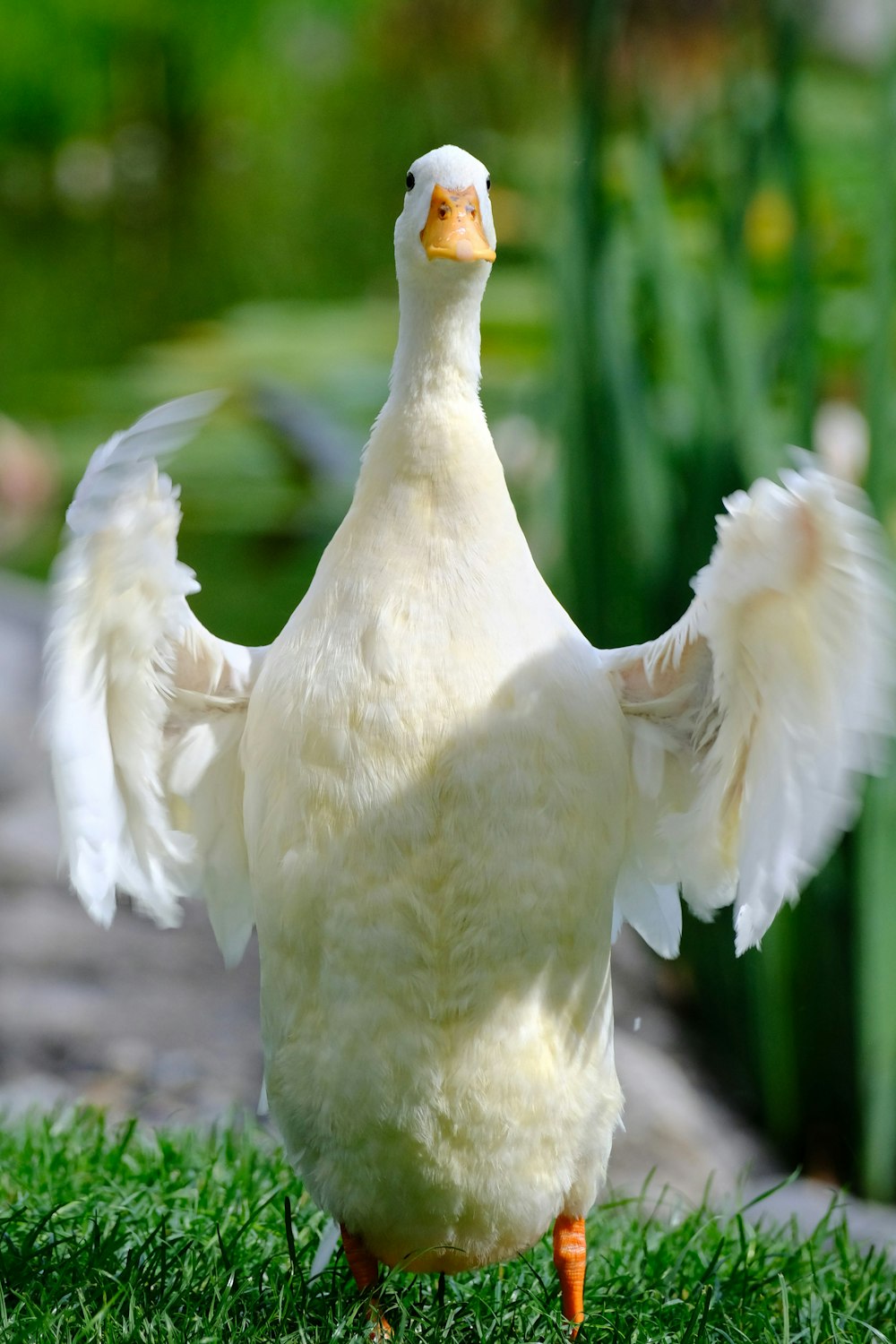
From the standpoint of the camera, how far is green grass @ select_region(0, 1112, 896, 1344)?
2.51 m

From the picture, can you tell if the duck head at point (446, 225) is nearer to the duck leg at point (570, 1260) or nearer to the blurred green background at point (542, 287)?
the duck leg at point (570, 1260)

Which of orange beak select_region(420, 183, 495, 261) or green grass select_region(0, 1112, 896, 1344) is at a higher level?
orange beak select_region(420, 183, 495, 261)

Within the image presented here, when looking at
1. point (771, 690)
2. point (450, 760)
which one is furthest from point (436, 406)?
point (771, 690)

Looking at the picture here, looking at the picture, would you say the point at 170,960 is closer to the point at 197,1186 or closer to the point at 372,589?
the point at 197,1186

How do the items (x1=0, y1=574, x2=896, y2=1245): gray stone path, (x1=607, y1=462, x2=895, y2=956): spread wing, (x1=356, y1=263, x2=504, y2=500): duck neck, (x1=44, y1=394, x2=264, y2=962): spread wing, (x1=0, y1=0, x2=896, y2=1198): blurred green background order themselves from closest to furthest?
1. (x1=607, y1=462, x2=895, y2=956): spread wing
2. (x1=44, y1=394, x2=264, y2=962): spread wing
3. (x1=356, y1=263, x2=504, y2=500): duck neck
4. (x1=0, y1=0, x2=896, y2=1198): blurred green background
5. (x1=0, y1=574, x2=896, y2=1245): gray stone path

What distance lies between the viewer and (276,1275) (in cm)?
268

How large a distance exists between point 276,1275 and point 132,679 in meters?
1.04

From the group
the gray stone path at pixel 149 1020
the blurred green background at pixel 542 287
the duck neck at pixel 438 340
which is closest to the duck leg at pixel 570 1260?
the duck neck at pixel 438 340

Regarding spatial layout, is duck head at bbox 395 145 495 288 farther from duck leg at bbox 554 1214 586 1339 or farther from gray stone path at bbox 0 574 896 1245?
gray stone path at bbox 0 574 896 1245

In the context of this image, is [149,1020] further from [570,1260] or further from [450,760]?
[450,760]

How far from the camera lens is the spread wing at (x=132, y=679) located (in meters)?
2.44

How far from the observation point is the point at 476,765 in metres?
2.42

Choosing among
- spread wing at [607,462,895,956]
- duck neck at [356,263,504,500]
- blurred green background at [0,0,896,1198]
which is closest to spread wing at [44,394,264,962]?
duck neck at [356,263,504,500]

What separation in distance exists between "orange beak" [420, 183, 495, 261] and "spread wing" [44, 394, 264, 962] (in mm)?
437
